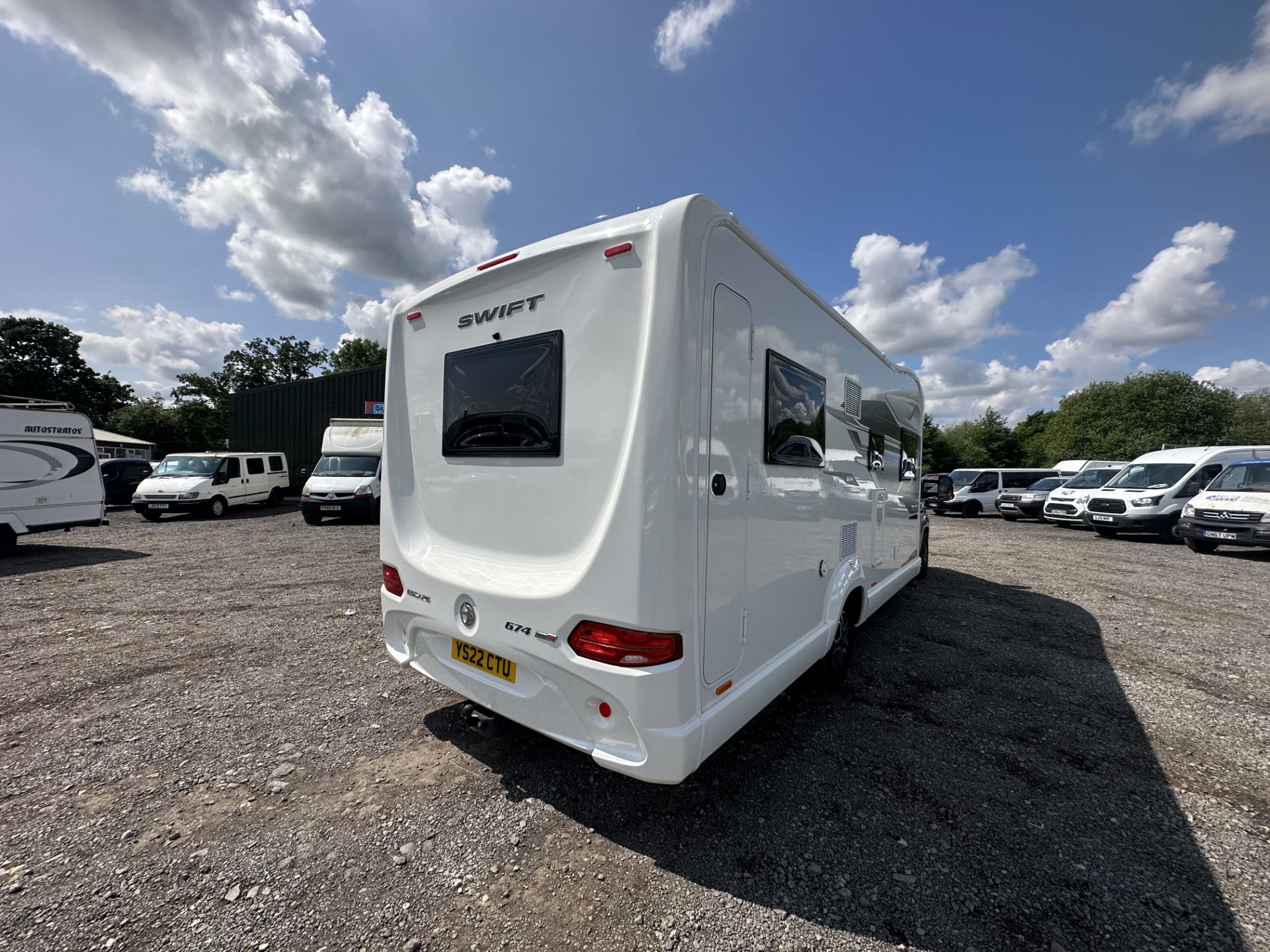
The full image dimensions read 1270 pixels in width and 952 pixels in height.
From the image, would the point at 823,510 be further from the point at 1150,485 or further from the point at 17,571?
the point at 1150,485

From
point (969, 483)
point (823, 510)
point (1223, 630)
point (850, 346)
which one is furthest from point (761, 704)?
point (969, 483)

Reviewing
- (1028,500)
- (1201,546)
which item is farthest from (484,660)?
(1028,500)

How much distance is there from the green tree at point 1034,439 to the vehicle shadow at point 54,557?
181ft

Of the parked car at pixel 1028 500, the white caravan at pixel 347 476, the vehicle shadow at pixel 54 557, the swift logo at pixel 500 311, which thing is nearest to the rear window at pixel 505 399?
the swift logo at pixel 500 311

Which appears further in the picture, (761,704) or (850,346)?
(850,346)

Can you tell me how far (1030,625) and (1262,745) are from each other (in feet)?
7.60

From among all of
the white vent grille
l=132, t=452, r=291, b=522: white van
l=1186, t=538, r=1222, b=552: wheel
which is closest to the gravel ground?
the white vent grille

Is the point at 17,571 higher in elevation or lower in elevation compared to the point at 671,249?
lower

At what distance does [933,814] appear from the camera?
249 centimetres

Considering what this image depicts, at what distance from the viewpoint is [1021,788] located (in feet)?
8.92

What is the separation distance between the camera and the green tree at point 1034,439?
49.7 m

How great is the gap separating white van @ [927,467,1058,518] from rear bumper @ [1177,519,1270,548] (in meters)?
7.86

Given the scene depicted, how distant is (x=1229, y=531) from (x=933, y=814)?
1194 centimetres

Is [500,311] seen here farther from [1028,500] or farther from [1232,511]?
[1028,500]
